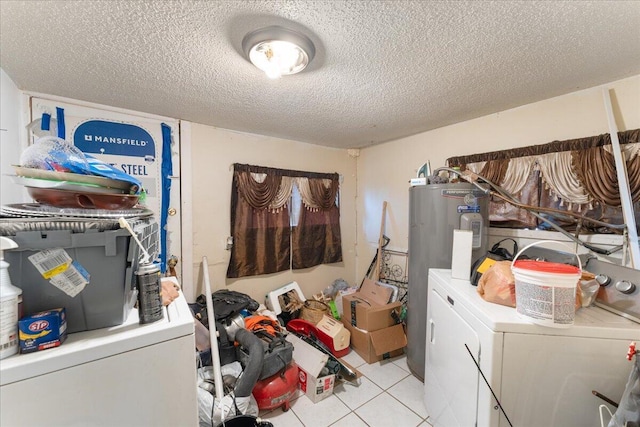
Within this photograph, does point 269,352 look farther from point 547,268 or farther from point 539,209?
point 539,209

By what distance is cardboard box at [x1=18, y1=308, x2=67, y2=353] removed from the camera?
582 millimetres

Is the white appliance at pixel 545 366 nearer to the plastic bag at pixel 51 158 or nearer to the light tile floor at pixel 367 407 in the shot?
the light tile floor at pixel 367 407

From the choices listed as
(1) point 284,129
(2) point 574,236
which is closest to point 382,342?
(2) point 574,236

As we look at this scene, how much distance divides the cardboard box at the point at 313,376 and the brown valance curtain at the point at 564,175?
1.95 meters

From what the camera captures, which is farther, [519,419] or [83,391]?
[519,419]

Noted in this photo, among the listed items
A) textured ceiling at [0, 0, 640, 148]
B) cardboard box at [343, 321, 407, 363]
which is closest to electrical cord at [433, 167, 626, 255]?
textured ceiling at [0, 0, 640, 148]

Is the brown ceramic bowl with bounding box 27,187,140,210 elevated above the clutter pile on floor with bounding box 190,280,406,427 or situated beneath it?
elevated above

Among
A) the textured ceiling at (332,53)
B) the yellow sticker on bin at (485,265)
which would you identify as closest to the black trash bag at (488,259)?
the yellow sticker on bin at (485,265)

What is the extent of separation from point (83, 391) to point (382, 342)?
7.47ft

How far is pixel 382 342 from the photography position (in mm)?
2361

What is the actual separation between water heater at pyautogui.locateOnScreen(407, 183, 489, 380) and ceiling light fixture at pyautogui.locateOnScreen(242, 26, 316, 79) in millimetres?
1376

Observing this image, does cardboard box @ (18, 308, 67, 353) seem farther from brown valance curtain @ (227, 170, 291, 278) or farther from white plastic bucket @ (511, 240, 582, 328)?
brown valance curtain @ (227, 170, 291, 278)

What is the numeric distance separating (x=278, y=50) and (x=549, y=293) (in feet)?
5.31

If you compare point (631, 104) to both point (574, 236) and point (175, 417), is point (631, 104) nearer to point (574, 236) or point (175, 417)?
point (574, 236)
